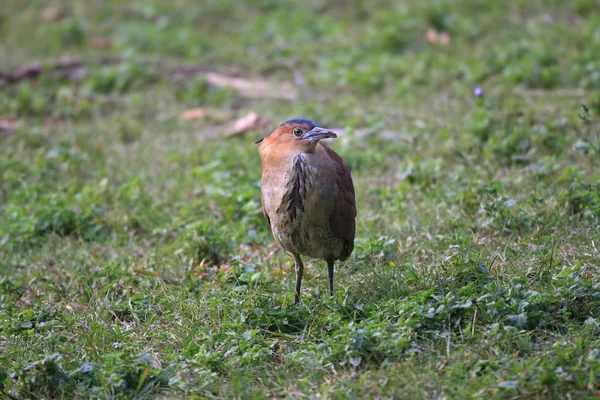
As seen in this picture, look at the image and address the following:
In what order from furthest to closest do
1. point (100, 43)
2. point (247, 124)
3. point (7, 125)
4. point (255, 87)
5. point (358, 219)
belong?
point (100, 43) → point (255, 87) → point (7, 125) → point (247, 124) → point (358, 219)

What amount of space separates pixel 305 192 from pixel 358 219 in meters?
1.67

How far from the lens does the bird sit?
440cm

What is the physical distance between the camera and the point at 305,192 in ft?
14.4

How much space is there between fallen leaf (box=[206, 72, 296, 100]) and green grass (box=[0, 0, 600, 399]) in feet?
0.51

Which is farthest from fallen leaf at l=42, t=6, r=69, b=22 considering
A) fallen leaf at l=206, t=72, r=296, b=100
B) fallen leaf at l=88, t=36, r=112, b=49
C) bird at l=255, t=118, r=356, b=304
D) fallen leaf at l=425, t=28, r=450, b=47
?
bird at l=255, t=118, r=356, b=304

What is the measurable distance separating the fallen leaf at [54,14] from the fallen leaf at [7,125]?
414 centimetres

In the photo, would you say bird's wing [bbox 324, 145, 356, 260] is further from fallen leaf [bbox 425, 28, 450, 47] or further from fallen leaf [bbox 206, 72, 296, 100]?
fallen leaf [bbox 425, 28, 450, 47]

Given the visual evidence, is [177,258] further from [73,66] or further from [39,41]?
[39,41]

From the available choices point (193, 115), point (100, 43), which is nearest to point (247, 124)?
point (193, 115)

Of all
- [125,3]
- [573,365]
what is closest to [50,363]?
[573,365]

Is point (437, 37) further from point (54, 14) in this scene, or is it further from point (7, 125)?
point (54, 14)

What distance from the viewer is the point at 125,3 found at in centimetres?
1290

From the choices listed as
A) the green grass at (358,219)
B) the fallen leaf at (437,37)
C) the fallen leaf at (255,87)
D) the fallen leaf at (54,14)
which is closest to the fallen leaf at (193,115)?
the green grass at (358,219)

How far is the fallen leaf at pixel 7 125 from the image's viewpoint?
335 inches
